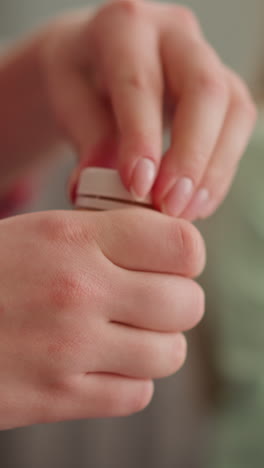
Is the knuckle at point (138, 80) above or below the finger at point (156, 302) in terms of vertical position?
above

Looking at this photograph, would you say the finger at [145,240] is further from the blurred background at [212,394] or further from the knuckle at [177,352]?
the blurred background at [212,394]

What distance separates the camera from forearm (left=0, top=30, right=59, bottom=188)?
0.59 metres

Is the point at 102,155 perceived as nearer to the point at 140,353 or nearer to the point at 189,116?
the point at 189,116

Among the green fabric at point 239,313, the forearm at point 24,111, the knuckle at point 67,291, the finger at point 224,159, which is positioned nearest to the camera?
the knuckle at point 67,291

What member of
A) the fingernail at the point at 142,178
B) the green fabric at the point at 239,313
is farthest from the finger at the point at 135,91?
the green fabric at the point at 239,313

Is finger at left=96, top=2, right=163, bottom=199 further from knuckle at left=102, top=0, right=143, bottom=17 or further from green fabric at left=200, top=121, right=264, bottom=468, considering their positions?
green fabric at left=200, top=121, right=264, bottom=468

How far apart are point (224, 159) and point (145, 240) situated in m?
0.14

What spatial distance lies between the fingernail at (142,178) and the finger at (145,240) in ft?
0.06

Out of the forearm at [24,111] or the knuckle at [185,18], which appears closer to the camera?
the knuckle at [185,18]

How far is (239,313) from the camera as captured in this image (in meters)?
0.79

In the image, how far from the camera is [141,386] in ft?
1.19

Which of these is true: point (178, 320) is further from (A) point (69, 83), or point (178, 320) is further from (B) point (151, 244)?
(A) point (69, 83)

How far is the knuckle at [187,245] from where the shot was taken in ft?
1.07

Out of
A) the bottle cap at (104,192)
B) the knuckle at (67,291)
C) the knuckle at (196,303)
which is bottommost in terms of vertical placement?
the knuckle at (196,303)
